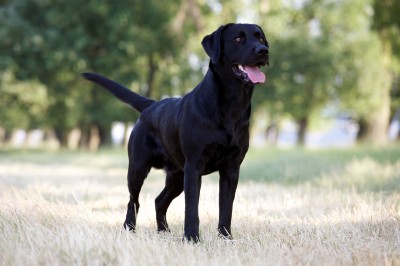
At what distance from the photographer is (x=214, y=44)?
451cm

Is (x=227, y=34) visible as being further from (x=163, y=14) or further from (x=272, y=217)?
(x=163, y=14)

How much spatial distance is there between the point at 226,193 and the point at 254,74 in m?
1.01

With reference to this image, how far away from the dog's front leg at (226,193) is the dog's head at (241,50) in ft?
2.48

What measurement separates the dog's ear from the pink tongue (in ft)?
0.84

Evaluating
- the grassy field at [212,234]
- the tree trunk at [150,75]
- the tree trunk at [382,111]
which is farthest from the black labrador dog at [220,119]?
the tree trunk at [382,111]

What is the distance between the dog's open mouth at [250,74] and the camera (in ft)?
14.2

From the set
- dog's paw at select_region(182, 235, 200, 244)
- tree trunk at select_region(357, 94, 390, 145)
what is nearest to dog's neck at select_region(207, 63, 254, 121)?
dog's paw at select_region(182, 235, 200, 244)

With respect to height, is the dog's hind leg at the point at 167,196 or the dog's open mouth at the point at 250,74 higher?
the dog's open mouth at the point at 250,74

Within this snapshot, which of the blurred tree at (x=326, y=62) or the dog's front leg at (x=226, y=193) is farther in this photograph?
the blurred tree at (x=326, y=62)

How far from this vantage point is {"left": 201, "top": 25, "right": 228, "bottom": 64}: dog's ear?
4.45 metres

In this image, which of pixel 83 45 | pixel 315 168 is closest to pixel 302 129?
pixel 83 45

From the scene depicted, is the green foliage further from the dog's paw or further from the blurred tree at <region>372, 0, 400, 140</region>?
the dog's paw

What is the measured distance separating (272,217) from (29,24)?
20601 millimetres

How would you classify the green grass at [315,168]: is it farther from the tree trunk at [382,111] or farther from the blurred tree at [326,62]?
the tree trunk at [382,111]
